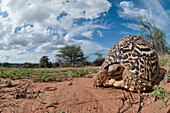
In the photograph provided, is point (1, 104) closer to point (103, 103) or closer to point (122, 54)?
point (103, 103)

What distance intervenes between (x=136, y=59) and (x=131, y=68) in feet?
0.87

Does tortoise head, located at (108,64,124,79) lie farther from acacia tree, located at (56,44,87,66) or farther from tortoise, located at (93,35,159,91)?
acacia tree, located at (56,44,87,66)

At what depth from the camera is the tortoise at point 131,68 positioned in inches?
92.4

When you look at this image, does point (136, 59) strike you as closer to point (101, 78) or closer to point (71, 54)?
point (101, 78)

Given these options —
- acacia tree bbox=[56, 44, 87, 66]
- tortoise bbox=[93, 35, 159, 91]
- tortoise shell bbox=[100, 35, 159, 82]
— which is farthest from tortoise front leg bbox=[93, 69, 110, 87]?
acacia tree bbox=[56, 44, 87, 66]

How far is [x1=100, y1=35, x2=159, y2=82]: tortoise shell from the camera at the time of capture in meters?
2.47

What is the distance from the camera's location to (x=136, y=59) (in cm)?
257

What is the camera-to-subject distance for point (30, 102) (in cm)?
186

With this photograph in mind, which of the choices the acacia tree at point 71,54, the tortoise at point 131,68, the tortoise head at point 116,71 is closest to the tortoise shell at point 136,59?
the tortoise at point 131,68

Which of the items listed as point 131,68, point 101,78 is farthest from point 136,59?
point 101,78

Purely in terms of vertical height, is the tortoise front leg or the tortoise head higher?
the tortoise head

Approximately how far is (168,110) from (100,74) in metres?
1.47

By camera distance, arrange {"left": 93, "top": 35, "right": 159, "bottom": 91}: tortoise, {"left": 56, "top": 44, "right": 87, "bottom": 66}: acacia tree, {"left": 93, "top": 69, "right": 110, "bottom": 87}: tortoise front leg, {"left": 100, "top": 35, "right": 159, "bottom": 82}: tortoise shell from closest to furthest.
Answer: {"left": 93, "top": 35, "right": 159, "bottom": 91}: tortoise, {"left": 100, "top": 35, "right": 159, "bottom": 82}: tortoise shell, {"left": 93, "top": 69, "right": 110, "bottom": 87}: tortoise front leg, {"left": 56, "top": 44, "right": 87, "bottom": 66}: acacia tree

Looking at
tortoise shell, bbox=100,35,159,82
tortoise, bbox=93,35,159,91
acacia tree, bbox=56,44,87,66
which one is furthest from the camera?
acacia tree, bbox=56,44,87,66
